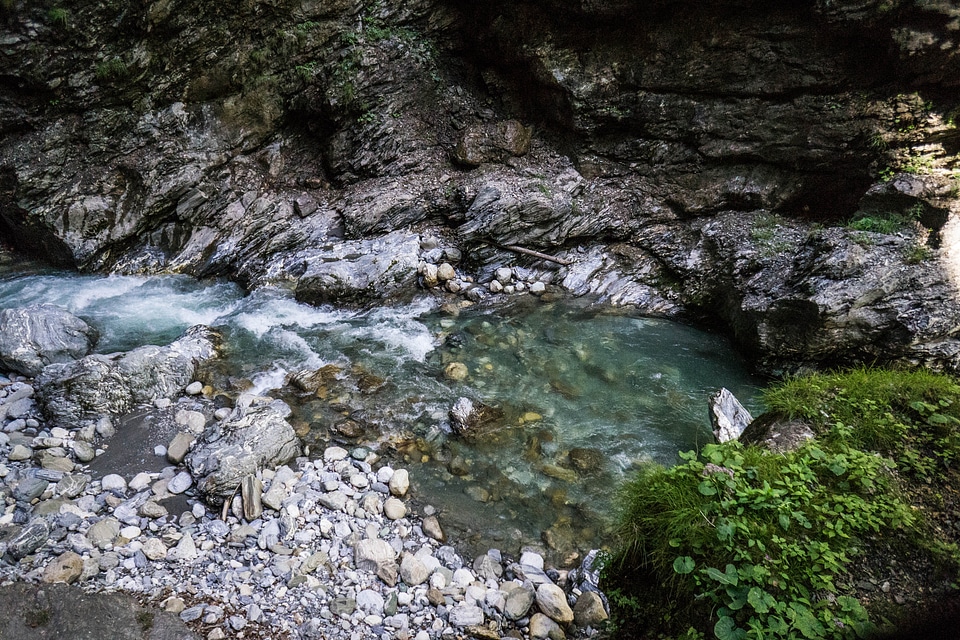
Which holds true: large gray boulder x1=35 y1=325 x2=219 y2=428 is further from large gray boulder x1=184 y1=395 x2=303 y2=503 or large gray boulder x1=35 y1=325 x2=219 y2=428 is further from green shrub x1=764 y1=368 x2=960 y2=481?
green shrub x1=764 y1=368 x2=960 y2=481

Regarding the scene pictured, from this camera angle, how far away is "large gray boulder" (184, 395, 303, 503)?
429 cm

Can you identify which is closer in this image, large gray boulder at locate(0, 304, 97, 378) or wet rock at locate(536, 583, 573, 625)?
wet rock at locate(536, 583, 573, 625)

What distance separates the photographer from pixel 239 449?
457 cm

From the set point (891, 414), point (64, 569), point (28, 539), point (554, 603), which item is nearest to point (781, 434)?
point (891, 414)

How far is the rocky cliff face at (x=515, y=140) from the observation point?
25.1 feet

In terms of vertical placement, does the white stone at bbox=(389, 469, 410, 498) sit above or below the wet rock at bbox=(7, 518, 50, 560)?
below

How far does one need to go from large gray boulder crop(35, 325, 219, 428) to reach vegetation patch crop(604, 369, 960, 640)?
5.44 metres

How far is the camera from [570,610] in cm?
348

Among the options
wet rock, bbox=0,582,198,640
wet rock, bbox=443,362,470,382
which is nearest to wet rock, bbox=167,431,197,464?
wet rock, bbox=0,582,198,640

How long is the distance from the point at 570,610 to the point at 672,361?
4647mm

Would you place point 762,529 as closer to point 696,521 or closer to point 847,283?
point 696,521

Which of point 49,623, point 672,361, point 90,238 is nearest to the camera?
point 49,623

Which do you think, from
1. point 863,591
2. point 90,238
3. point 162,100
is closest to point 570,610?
point 863,591

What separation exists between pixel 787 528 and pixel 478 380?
4561 millimetres
